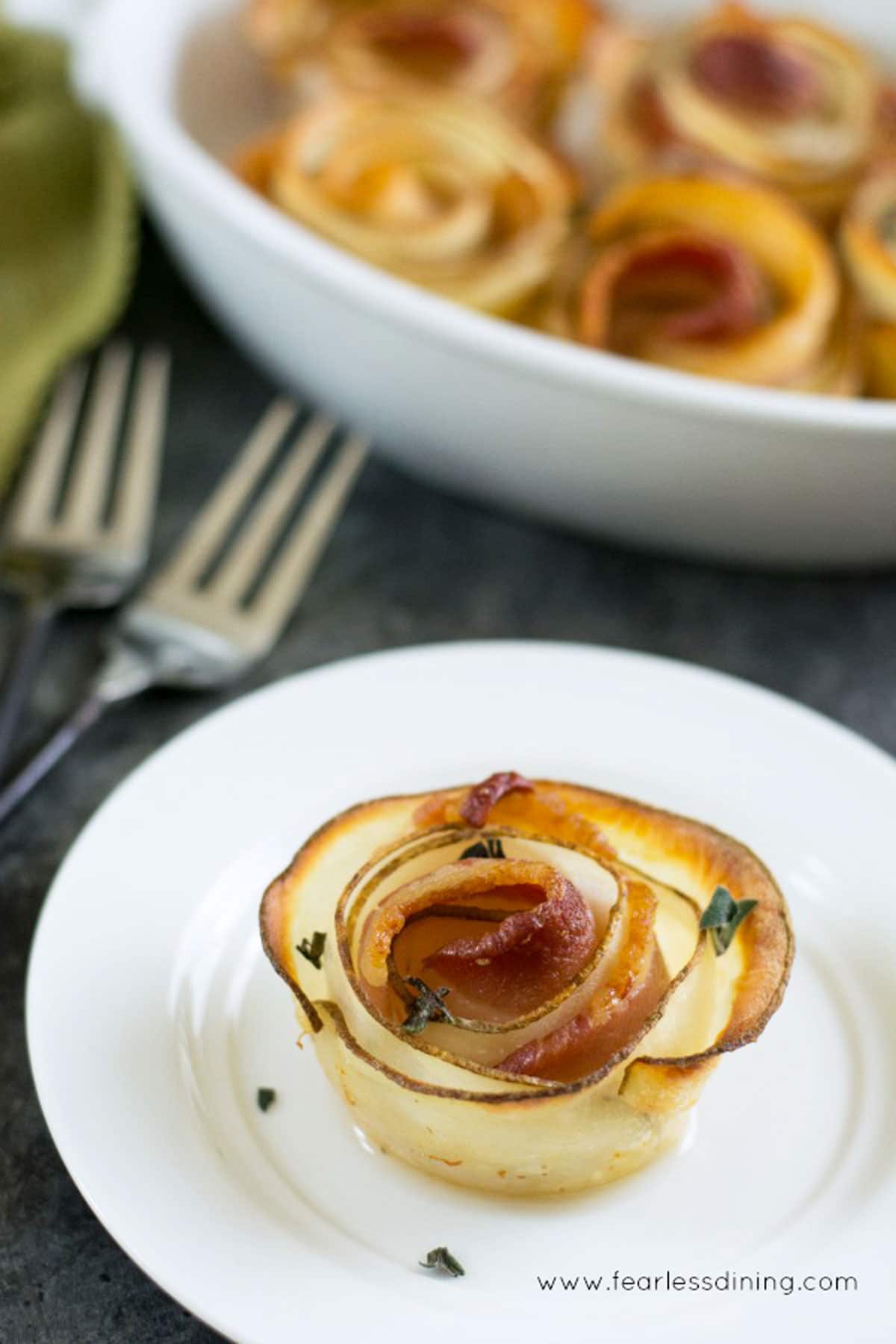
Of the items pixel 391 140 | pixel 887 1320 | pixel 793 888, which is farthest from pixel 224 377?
pixel 887 1320

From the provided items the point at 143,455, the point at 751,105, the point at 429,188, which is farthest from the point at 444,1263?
the point at 751,105

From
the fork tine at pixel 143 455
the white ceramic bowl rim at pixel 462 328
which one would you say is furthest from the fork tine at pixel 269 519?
the white ceramic bowl rim at pixel 462 328

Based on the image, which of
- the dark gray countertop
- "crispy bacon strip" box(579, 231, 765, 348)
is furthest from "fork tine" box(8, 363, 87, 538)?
"crispy bacon strip" box(579, 231, 765, 348)

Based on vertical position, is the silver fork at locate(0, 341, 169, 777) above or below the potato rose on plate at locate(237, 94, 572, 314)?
below

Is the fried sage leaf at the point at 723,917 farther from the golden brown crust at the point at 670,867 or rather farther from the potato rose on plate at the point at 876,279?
the potato rose on plate at the point at 876,279

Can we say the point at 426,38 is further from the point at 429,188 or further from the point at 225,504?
the point at 225,504

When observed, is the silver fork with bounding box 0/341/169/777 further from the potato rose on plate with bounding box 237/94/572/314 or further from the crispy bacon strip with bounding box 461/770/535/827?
the crispy bacon strip with bounding box 461/770/535/827

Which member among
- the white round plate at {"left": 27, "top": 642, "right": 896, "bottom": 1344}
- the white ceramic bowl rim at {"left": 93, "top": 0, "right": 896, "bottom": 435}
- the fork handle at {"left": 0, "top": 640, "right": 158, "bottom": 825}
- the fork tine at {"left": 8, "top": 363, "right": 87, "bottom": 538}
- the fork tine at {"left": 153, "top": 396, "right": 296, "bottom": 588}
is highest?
the white ceramic bowl rim at {"left": 93, "top": 0, "right": 896, "bottom": 435}
